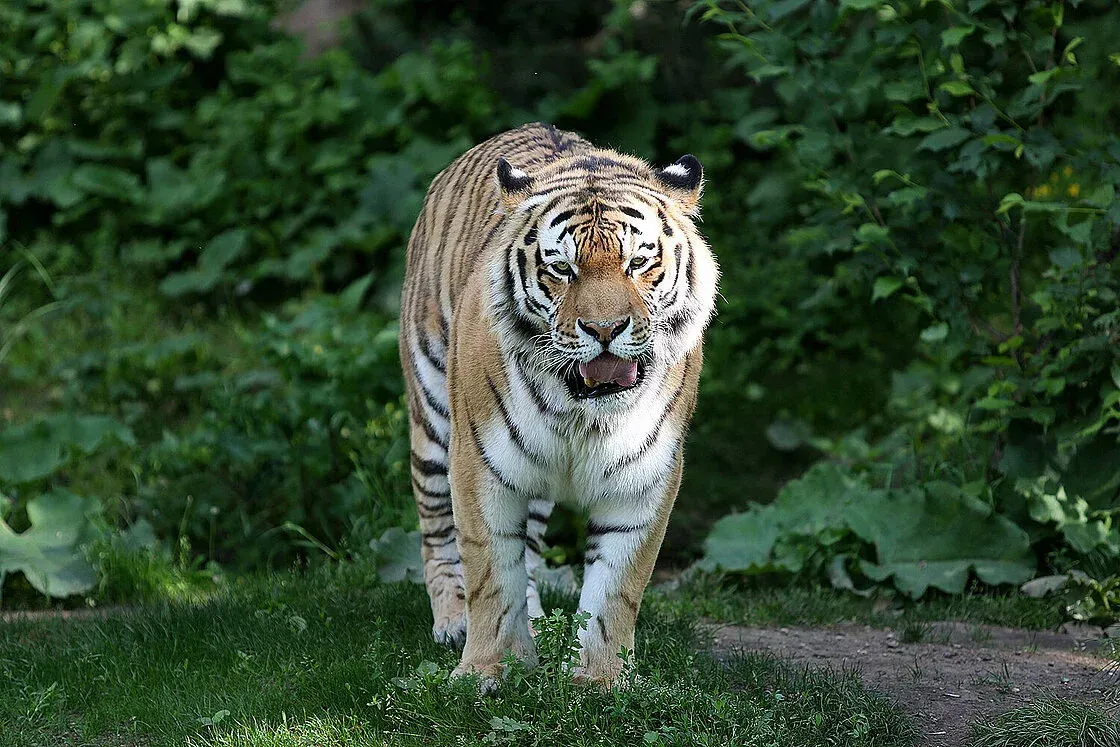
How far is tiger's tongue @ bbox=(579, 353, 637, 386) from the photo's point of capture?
11.8ft

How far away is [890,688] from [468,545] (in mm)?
1460

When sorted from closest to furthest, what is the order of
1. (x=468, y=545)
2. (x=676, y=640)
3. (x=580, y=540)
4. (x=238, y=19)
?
(x=468, y=545) < (x=676, y=640) < (x=580, y=540) < (x=238, y=19)

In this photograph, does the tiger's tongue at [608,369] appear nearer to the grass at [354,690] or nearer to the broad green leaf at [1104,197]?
the grass at [354,690]

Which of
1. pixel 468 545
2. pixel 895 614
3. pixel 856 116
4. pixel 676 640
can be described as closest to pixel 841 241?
pixel 856 116

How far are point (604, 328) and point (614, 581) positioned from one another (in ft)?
2.79

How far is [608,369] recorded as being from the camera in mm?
3598

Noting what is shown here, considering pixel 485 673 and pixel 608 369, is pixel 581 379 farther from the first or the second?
pixel 485 673

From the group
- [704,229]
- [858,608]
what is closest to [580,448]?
[858,608]

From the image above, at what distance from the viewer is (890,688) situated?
4.19 m

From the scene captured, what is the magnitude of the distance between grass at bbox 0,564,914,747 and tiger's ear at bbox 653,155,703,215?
1314mm

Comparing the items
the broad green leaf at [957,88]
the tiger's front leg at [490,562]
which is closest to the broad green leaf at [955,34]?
the broad green leaf at [957,88]

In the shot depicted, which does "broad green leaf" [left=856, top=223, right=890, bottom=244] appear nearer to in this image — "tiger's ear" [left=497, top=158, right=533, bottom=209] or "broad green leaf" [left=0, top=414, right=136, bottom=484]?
"tiger's ear" [left=497, top=158, right=533, bottom=209]

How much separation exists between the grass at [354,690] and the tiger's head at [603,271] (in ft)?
2.61

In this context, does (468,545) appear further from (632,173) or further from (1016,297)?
(1016,297)
